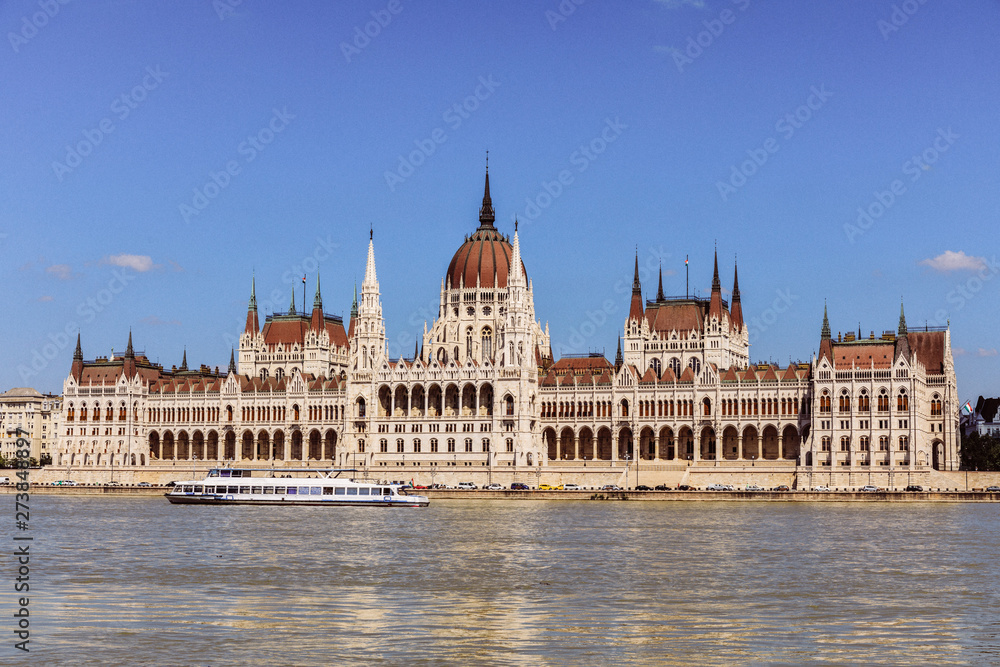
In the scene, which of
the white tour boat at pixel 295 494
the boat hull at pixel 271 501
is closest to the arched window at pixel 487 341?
the white tour boat at pixel 295 494

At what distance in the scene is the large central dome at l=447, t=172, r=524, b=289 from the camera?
541 ft

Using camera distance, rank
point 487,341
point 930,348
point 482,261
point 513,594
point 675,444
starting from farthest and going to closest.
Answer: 1. point 482,261
2. point 487,341
3. point 675,444
4. point 930,348
5. point 513,594

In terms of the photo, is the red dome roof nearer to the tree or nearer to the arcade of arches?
the arcade of arches

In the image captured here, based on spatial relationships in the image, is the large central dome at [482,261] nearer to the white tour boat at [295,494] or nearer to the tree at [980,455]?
the white tour boat at [295,494]

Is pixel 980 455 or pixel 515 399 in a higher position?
pixel 515 399

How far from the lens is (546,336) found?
17250cm

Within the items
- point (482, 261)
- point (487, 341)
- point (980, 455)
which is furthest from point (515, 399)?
point (980, 455)

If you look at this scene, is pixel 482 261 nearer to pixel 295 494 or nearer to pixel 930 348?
pixel 930 348

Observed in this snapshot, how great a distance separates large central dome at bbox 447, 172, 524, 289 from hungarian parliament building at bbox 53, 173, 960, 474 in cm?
20

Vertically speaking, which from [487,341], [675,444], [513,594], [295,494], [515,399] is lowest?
[513,594]

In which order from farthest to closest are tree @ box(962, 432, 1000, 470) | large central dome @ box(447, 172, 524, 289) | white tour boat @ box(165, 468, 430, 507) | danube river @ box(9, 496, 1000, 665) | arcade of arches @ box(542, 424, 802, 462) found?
large central dome @ box(447, 172, 524, 289) → tree @ box(962, 432, 1000, 470) → arcade of arches @ box(542, 424, 802, 462) → white tour boat @ box(165, 468, 430, 507) → danube river @ box(9, 496, 1000, 665)

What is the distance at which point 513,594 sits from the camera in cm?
4481

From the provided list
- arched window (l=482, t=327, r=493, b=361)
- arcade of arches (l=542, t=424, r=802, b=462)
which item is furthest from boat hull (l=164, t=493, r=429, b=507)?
arched window (l=482, t=327, r=493, b=361)

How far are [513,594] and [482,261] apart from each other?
122455 mm
